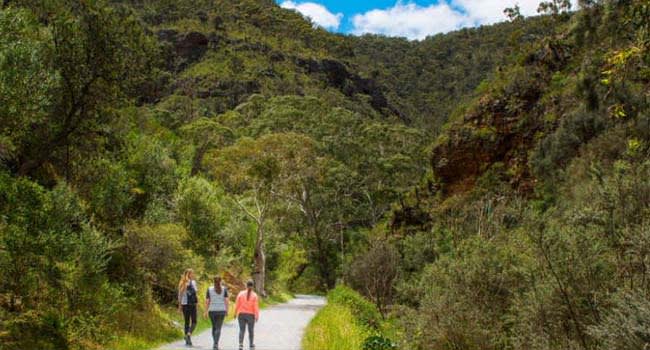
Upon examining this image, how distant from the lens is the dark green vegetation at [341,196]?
34.1 ft

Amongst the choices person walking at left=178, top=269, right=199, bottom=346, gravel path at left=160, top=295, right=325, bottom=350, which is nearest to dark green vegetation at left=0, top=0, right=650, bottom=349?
gravel path at left=160, top=295, right=325, bottom=350

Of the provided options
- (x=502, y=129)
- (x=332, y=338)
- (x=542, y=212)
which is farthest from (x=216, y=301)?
(x=502, y=129)

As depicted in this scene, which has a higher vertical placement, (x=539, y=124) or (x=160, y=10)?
(x=160, y=10)

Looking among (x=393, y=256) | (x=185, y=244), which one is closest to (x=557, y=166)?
(x=393, y=256)

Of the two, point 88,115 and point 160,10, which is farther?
point 160,10

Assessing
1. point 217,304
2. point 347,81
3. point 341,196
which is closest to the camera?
point 217,304

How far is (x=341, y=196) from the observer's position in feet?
173

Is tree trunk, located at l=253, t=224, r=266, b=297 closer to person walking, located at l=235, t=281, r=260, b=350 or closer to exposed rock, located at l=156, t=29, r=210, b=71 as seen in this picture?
person walking, located at l=235, t=281, r=260, b=350

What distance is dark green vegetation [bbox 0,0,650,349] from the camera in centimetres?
1039

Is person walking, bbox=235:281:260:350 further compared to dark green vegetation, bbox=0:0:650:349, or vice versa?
person walking, bbox=235:281:260:350

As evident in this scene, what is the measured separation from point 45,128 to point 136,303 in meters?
4.82

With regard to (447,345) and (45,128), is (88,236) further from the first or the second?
(447,345)

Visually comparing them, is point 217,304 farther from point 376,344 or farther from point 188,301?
point 376,344

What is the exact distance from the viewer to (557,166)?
94.3 ft
